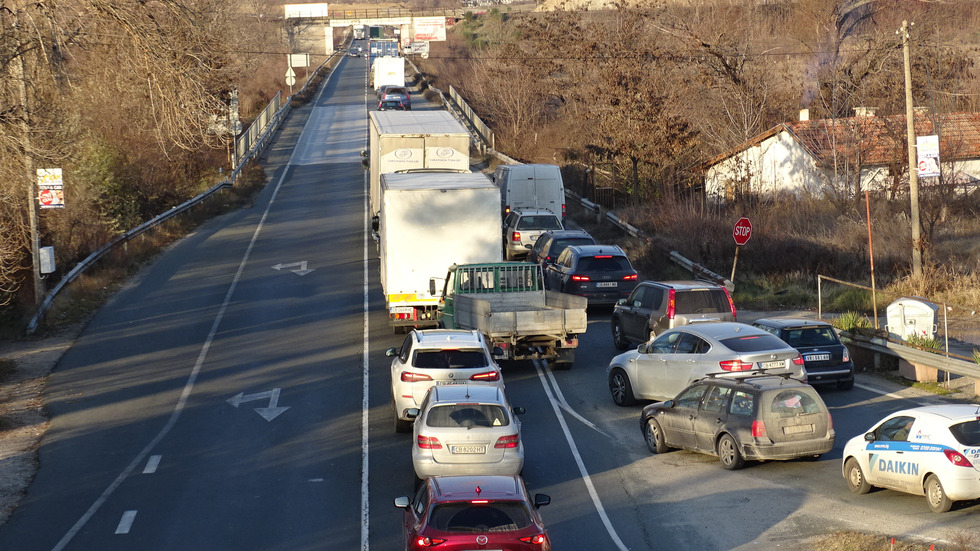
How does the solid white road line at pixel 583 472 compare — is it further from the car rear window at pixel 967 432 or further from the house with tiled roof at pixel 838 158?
Result: the house with tiled roof at pixel 838 158

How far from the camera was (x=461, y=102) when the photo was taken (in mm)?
72438

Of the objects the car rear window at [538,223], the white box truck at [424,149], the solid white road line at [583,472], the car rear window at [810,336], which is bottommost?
the solid white road line at [583,472]

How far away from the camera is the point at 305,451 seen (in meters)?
15.7

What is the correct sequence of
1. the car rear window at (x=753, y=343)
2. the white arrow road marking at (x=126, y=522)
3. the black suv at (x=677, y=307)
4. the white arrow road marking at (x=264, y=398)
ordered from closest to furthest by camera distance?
the white arrow road marking at (x=126, y=522) → the car rear window at (x=753, y=343) → the white arrow road marking at (x=264, y=398) → the black suv at (x=677, y=307)

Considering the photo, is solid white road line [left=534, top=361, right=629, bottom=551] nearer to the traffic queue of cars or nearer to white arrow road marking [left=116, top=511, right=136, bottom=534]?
the traffic queue of cars

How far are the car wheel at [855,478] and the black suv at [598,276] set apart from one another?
474 inches

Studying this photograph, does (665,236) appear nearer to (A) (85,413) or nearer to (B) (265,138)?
(A) (85,413)

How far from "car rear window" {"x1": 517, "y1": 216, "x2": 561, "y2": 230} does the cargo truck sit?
385 inches

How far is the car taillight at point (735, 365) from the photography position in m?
16.0

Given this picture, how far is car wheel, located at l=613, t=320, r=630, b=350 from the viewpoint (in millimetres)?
21906

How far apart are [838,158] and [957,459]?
30633mm

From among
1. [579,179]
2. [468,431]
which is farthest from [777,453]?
[579,179]

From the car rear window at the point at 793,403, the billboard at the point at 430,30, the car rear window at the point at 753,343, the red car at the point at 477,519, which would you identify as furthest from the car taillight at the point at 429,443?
the billboard at the point at 430,30

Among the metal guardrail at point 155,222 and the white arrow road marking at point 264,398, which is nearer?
the white arrow road marking at point 264,398
